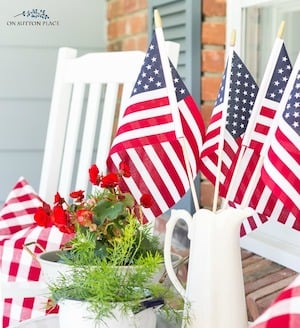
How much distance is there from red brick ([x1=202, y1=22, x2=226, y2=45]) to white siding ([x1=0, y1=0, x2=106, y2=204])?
0.99m

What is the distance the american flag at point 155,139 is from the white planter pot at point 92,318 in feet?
0.95

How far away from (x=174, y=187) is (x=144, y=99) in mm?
199

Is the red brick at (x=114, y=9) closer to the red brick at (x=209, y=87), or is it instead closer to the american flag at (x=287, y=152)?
the red brick at (x=209, y=87)

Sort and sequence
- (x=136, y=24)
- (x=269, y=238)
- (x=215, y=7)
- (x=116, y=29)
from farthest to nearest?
(x=116, y=29), (x=136, y=24), (x=215, y=7), (x=269, y=238)

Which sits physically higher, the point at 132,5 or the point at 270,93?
the point at 132,5

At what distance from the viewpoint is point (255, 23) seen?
1.84m

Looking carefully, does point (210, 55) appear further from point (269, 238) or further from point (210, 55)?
point (269, 238)

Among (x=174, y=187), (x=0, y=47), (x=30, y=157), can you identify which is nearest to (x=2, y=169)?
(x=30, y=157)

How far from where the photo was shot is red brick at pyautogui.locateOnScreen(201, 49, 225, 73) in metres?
1.94

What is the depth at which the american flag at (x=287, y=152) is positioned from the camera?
1019mm

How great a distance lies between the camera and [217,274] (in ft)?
3.28

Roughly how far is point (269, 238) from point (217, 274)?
747 mm

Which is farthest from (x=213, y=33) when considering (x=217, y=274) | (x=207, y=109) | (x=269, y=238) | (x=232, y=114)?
(x=217, y=274)

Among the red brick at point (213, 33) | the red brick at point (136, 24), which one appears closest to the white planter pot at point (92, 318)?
the red brick at point (213, 33)
